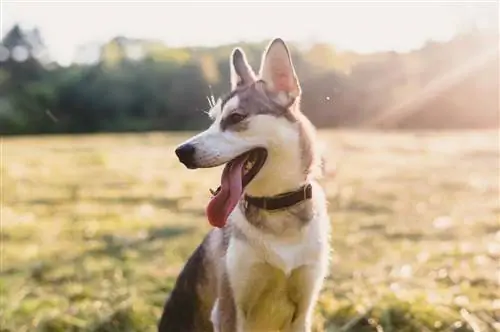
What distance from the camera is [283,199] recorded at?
194cm

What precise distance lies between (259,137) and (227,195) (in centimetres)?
16

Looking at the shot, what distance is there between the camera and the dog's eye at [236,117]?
187 cm

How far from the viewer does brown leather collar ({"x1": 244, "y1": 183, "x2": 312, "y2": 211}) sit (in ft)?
6.39

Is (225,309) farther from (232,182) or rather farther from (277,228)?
(232,182)

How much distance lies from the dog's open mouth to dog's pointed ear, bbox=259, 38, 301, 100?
0.17m

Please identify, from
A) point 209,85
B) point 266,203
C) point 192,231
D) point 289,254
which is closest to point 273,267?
point 289,254

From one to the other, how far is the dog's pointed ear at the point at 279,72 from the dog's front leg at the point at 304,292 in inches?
17.4

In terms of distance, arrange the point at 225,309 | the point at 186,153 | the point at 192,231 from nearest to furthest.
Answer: the point at 186,153 → the point at 225,309 → the point at 192,231

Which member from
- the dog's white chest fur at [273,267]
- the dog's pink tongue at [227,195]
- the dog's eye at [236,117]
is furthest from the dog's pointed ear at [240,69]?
the dog's white chest fur at [273,267]

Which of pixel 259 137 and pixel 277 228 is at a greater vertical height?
pixel 259 137

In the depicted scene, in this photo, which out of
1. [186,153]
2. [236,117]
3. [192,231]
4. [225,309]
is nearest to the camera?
[186,153]

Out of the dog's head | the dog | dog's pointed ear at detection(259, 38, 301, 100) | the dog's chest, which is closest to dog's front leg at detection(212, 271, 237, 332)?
the dog

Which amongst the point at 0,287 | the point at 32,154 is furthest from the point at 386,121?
the point at 32,154

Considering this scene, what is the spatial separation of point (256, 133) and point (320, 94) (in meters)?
1.00
